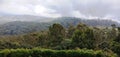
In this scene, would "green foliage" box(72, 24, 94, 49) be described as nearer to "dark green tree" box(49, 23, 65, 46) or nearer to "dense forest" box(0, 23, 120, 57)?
"dense forest" box(0, 23, 120, 57)

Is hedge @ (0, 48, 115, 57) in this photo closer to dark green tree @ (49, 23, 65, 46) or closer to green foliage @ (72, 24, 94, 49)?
green foliage @ (72, 24, 94, 49)

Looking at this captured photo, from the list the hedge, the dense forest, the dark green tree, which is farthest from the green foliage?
the hedge

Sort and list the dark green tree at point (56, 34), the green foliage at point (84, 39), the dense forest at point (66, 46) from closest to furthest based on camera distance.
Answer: the dense forest at point (66, 46) < the green foliage at point (84, 39) < the dark green tree at point (56, 34)

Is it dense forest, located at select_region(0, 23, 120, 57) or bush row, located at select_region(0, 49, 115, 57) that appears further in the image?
dense forest, located at select_region(0, 23, 120, 57)

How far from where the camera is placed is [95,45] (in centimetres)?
7681

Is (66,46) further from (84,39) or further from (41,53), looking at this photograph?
(41,53)

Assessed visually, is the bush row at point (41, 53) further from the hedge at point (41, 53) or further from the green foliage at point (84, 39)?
the green foliage at point (84, 39)

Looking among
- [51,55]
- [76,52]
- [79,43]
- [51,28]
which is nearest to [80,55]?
[76,52]

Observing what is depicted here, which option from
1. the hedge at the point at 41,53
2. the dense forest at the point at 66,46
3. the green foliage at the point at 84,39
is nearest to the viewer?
the hedge at the point at 41,53

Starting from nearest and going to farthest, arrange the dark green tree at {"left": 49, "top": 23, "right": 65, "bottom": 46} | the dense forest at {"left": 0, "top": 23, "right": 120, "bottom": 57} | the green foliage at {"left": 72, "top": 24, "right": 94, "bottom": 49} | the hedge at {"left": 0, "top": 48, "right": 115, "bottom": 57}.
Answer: the hedge at {"left": 0, "top": 48, "right": 115, "bottom": 57}, the dense forest at {"left": 0, "top": 23, "right": 120, "bottom": 57}, the green foliage at {"left": 72, "top": 24, "right": 94, "bottom": 49}, the dark green tree at {"left": 49, "top": 23, "right": 65, "bottom": 46}

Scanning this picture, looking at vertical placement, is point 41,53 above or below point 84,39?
below

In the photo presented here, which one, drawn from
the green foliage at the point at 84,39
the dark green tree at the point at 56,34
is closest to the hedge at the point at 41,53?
the green foliage at the point at 84,39

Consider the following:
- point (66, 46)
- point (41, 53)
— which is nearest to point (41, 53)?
point (41, 53)

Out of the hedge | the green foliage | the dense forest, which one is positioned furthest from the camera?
the green foliage
